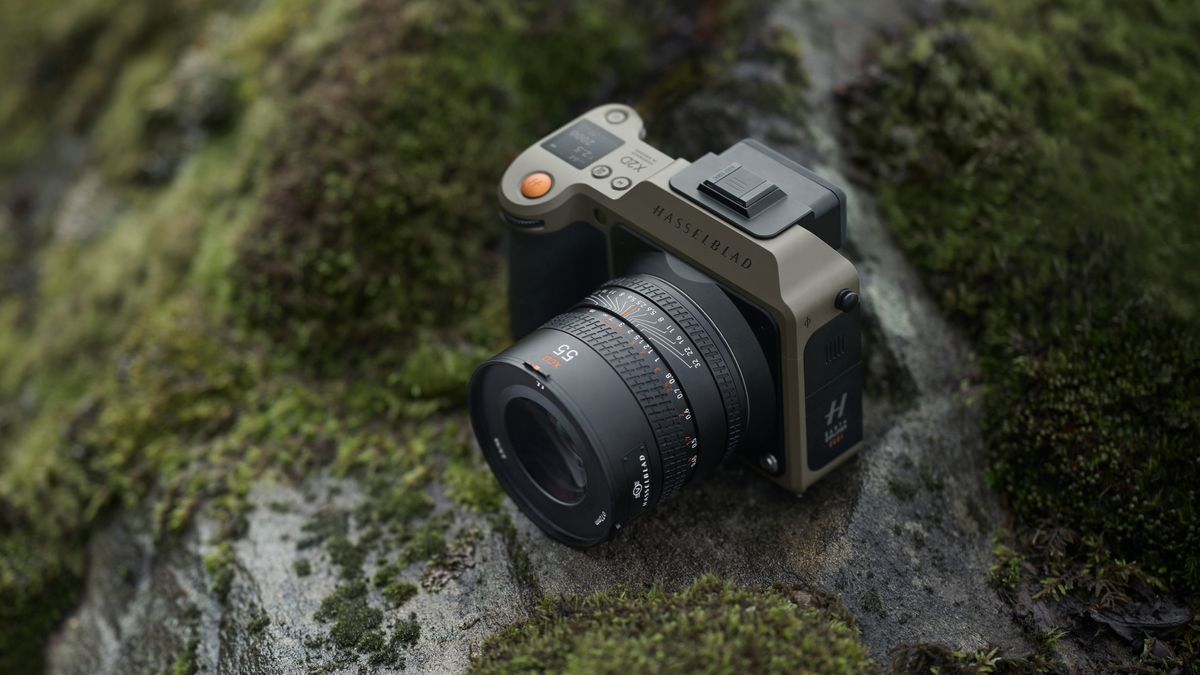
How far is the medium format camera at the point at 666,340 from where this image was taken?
2.85 metres

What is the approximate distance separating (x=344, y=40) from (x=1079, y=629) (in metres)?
3.54

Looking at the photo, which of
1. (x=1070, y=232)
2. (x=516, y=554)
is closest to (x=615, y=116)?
(x=516, y=554)

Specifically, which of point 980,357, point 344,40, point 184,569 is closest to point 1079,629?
point 980,357

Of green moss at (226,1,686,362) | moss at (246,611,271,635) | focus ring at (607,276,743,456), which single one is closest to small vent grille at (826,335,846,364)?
focus ring at (607,276,743,456)

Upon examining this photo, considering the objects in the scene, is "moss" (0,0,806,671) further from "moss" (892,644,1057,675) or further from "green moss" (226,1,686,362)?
"moss" (892,644,1057,675)

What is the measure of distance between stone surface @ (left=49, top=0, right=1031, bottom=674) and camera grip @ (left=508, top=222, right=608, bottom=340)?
0.64 m

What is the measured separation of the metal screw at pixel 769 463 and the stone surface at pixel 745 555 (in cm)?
15

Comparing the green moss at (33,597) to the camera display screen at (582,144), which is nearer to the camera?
the camera display screen at (582,144)

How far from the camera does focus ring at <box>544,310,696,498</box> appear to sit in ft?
9.33

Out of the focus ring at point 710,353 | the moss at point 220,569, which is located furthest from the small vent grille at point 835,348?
the moss at point 220,569

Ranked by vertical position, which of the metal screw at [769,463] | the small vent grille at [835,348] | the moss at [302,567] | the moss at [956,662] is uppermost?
the small vent grille at [835,348]

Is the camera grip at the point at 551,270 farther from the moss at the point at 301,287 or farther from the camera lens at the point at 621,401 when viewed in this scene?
the moss at the point at 301,287

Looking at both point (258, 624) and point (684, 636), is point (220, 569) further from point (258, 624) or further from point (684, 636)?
point (684, 636)

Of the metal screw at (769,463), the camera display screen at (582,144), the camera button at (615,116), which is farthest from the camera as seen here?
the camera button at (615,116)
